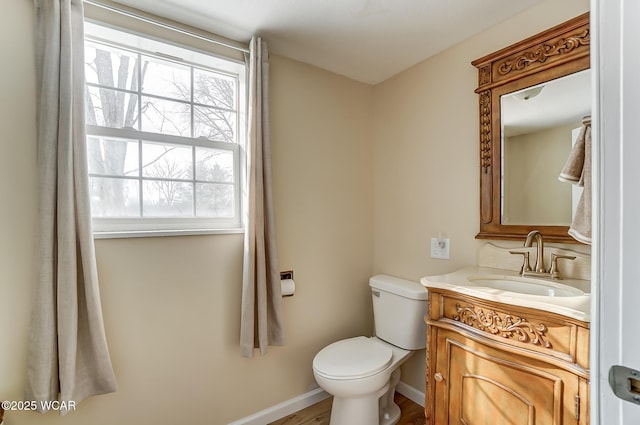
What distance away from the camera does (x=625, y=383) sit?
0.52 m

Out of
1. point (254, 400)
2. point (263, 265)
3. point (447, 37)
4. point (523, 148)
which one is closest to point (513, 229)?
point (523, 148)

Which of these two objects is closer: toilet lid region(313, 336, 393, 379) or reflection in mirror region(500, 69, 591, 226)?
reflection in mirror region(500, 69, 591, 226)

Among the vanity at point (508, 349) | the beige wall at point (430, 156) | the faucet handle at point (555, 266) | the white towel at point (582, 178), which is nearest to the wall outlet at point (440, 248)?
the beige wall at point (430, 156)

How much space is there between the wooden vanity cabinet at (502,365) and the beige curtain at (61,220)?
1.54m

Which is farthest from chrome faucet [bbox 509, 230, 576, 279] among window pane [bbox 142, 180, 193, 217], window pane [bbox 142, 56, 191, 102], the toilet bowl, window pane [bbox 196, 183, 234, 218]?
window pane [bbox 142, 56, 191, 102]

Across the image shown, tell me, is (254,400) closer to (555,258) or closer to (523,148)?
(555,258)

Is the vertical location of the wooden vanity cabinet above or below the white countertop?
below

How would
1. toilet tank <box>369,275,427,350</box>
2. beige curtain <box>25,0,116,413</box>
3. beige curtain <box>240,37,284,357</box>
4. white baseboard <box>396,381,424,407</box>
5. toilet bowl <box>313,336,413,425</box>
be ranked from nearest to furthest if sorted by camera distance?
beige curtain <box>25,0,116,413</box>, toilet bowl <box>313,336,413,425</box>, beige curtain <box>240,37,284,357</box>, toilet tank <box>369,275,427,350</box>, white baseboard <box>396,381,424,407</box>

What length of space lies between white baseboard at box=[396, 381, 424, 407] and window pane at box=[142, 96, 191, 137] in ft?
7.12

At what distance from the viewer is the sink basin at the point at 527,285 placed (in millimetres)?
1315

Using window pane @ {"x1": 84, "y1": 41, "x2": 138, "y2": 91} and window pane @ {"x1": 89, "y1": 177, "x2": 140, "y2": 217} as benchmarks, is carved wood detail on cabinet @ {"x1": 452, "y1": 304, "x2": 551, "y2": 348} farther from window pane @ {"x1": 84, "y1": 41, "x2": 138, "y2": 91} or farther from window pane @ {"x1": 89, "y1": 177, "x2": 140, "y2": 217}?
window pane @ {"x1": 84, "y1": 41, "x2": 138, "y2": 91}

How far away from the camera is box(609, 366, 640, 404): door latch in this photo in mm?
512

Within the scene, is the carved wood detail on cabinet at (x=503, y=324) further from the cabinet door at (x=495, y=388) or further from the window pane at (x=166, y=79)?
the window pane at (x=166, y=79)

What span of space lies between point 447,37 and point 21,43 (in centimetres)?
208
